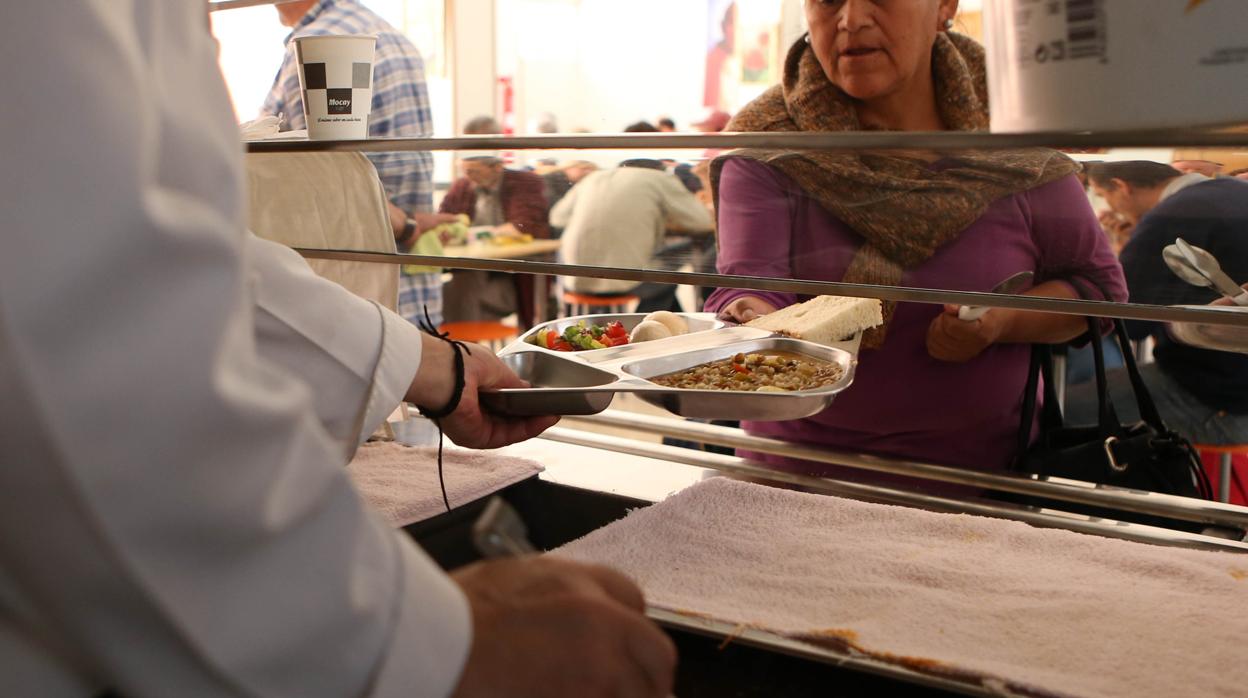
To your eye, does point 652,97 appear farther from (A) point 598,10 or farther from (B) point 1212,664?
(B) point 1212,664

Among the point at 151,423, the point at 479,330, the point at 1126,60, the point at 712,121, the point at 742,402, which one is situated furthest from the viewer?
the point at 712,121

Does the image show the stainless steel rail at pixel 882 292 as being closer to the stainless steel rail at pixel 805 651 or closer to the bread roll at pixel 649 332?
the bread roll at pixel 649 332

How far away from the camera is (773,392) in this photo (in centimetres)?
80

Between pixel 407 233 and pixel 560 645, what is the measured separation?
0.69m

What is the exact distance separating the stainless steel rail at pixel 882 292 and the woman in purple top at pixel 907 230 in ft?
0.04

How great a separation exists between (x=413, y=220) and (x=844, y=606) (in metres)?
0.57

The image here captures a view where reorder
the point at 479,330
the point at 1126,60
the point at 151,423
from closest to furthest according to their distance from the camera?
the point at 151,423, the point at 1126,60, the point at 479,330

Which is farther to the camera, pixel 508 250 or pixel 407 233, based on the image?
pixel 407 233

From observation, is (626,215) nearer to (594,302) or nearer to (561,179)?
(561,179)

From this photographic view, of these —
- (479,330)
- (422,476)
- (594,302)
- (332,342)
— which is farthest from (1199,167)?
(594,302)

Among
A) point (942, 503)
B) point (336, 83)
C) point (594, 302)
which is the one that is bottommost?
point (942, 503)

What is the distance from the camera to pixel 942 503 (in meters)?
0.89

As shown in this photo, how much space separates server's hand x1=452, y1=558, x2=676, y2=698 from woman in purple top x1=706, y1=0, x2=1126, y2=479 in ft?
1.12

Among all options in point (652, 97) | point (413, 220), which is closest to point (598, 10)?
point (652, 97)
